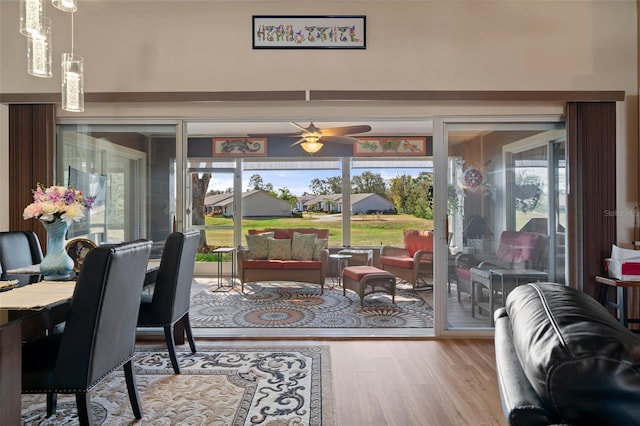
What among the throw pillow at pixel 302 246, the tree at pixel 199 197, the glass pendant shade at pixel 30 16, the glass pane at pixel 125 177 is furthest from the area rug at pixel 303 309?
the glass pendant shade at pixel 30 16

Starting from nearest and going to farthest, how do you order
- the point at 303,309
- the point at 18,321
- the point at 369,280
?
the point at 18,321 < the point at 303,309 < the point at 369,280

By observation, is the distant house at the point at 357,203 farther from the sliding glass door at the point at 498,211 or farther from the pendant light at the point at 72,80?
the pendant light at the point at 72,80

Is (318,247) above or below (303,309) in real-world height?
above

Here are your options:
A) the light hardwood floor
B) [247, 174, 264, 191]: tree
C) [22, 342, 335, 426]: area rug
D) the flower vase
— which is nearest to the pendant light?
the flower vase

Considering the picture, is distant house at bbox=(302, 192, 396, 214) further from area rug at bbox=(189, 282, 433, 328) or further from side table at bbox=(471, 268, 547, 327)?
side table at bbox=(471, 268, 547, 327)

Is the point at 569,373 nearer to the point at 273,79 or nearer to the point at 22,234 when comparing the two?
the point at 273,79

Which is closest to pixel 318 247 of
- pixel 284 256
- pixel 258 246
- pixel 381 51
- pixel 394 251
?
pixel 284 256

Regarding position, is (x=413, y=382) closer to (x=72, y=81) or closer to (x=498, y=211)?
(x=498, y=211)

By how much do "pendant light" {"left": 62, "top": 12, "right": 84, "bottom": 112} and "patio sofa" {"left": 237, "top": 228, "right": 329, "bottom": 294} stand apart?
11.4ft

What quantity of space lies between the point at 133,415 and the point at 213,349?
1055 millimetres

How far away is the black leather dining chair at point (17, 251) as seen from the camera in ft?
8.54

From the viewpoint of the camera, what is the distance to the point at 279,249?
240 inches

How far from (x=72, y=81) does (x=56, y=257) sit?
3.70 feet

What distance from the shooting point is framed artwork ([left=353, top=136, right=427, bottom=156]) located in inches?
276
